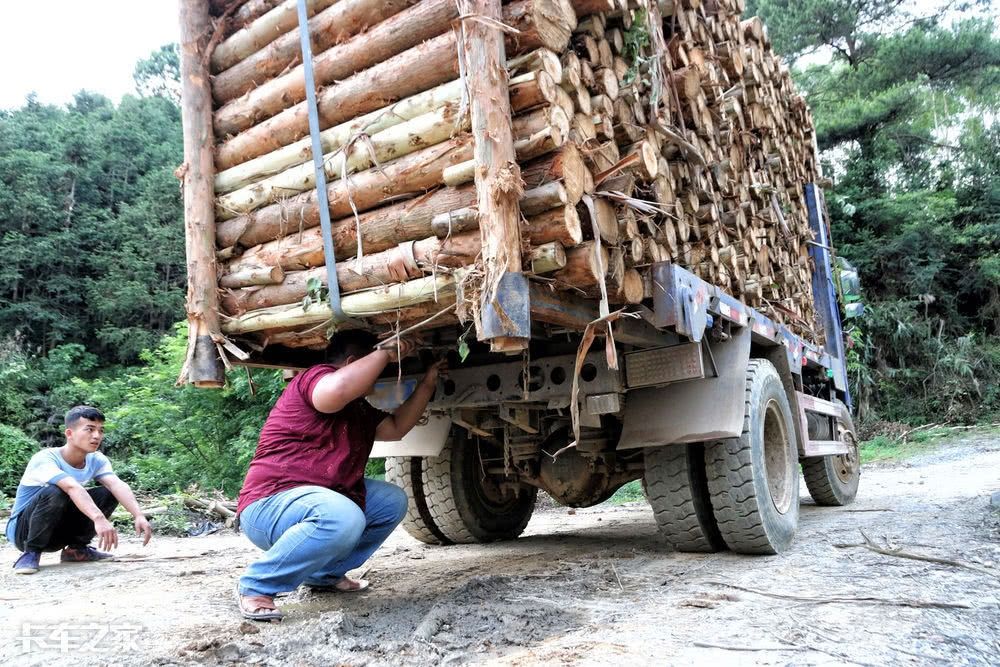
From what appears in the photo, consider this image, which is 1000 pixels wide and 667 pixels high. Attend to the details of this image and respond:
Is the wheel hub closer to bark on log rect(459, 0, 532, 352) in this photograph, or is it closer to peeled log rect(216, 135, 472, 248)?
bark on log rect(459, 0, 532, 352)

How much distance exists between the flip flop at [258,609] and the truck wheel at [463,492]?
2.23 meters

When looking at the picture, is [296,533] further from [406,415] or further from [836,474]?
[836,474]

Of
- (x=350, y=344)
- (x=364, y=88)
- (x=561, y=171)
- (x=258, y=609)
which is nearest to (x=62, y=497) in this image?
(x=258, y=609)

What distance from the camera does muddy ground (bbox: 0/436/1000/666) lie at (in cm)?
245

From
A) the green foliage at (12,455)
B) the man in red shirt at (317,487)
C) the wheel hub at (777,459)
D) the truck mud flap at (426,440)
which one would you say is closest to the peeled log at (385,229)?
the man in red shirt at (317,487)

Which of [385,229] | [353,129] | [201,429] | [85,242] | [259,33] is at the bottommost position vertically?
[201,429]

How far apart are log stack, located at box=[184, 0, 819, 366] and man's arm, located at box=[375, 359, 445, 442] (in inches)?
23.8

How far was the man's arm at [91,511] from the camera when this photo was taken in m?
4.31

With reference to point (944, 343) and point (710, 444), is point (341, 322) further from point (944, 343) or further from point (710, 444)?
point (944, 343)

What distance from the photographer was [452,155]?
290 centimetres

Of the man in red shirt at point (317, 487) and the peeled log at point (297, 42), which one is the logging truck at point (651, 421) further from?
the peeled log at point (297, 42)

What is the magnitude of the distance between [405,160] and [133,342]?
86.9ft

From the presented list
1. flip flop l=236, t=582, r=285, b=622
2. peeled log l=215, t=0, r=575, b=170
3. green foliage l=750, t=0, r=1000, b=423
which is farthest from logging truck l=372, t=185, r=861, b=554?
green foliage l=750, t=0, r=1000, b=423

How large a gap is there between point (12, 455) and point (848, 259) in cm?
2015
